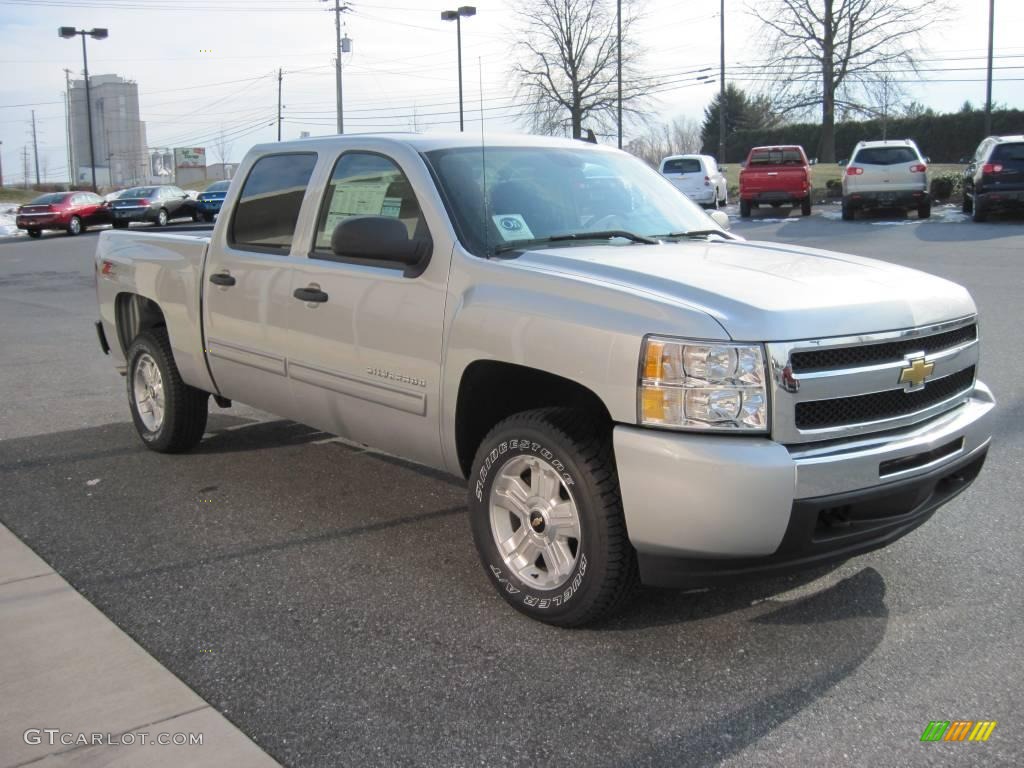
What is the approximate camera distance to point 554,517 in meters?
3.88

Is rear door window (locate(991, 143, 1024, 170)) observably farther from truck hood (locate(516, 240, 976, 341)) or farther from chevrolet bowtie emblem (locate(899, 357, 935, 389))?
chevrolet bowtie emblem (locate(899, 357, 935, 389))

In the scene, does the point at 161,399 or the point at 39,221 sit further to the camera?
the point at 39,221

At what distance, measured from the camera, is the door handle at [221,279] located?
564cm

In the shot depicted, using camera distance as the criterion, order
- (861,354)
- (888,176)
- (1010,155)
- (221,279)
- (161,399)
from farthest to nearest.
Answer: (888,176) → (1010,155) → (161,399) → (221,279) → (861,354)

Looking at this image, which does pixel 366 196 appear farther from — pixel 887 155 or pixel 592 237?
pixel 887 155

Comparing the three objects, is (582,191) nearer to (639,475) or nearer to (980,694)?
(639,475)

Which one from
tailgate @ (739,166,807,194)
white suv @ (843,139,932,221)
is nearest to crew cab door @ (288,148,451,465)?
white suv @ (843,139,932,221)

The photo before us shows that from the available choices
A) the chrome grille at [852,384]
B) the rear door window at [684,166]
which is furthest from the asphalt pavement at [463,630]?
the rear door window at [684,166]

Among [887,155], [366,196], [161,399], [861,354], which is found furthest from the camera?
[887,155]

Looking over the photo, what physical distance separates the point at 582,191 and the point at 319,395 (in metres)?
1.58

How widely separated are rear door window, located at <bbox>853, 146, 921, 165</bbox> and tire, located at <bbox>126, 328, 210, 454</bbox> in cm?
2220

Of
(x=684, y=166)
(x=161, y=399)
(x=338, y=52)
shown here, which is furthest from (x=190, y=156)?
(x=161, y=399)

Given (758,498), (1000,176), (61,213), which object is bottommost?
(758,498)

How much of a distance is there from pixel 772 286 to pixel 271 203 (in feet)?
9.52
